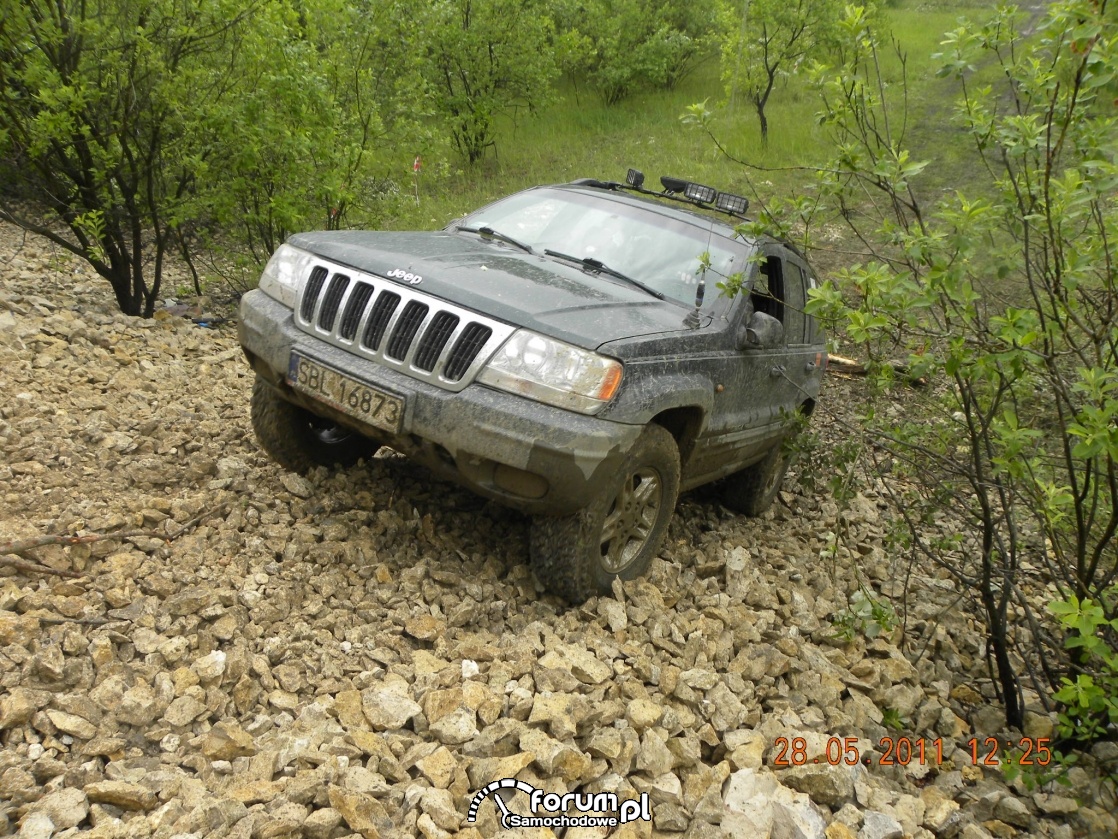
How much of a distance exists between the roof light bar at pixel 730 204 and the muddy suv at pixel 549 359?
0.02m

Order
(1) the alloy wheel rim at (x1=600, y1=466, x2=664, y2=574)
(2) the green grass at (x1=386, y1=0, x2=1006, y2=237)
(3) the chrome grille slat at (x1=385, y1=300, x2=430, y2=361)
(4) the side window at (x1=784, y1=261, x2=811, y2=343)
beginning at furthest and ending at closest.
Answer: (2) the green grass at (x1=386, y1=0, x2=1006, y2=237), (4) the side window at (x1=784, y1=261, x2=811, y2=343), (1) the alloy wheel rim at (x1=600, y1=466, x2=664, y2=574), (3) the chrome grille slat at (x1=385, y1=300, x2=430, y2=361)

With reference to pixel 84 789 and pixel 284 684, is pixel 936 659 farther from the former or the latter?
pixel 84 789

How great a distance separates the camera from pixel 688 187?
5.18 meters

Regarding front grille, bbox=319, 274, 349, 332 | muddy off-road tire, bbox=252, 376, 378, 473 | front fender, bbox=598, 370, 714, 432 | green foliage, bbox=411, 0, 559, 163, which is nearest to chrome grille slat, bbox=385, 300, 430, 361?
front grille, bbox=319, 274, 349, 332

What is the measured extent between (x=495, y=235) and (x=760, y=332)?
1.51 meters

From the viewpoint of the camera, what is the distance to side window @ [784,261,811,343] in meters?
5.32

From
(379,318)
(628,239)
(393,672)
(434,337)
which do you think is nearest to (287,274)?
(379,318)

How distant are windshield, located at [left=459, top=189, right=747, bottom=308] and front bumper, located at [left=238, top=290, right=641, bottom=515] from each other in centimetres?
125

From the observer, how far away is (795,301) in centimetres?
550

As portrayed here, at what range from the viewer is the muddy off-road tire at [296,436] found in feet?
14.7

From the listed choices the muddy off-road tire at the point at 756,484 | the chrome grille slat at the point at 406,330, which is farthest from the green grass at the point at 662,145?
the chrome grille slat at the point at 406,330

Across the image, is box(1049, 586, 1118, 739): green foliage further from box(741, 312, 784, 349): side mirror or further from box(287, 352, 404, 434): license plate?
box(287, 352, 404, 434): license plate

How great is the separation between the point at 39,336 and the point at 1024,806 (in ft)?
20.2

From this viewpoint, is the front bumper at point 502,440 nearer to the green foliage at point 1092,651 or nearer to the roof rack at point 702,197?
the green foliage at point 1092,651
